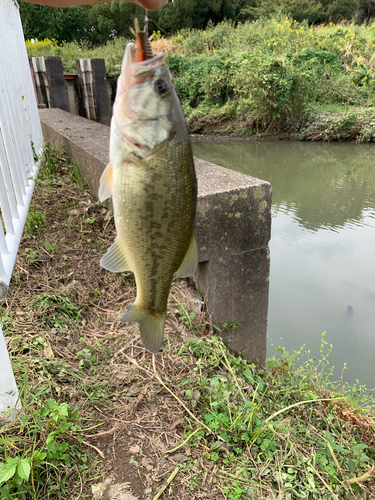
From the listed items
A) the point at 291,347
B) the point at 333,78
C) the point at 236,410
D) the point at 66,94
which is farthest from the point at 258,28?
the point at 236,410

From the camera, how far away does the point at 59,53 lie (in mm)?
12414

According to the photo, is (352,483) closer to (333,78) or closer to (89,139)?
(89,139)

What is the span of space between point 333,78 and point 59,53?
1016 cm

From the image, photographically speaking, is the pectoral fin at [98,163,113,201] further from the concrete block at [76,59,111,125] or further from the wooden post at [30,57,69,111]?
the wooden post at [30,57,69,111]

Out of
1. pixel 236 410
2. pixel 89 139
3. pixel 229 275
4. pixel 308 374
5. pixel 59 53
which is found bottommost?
pixel 308 374

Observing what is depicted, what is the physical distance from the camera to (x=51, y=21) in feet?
81.5

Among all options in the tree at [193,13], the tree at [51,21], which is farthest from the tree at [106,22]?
the tree at [193,13]

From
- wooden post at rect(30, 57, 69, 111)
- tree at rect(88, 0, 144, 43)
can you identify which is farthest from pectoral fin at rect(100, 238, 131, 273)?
tree at rect(88, 0, 144, 43)

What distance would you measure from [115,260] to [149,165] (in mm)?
332

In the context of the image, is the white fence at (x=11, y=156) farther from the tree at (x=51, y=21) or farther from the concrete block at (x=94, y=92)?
the tree at (x=51, y=21)

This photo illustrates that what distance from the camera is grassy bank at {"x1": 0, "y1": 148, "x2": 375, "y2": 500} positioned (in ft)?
5.34

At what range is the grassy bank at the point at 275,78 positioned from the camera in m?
11.4

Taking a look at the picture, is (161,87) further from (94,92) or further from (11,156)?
(94,92)

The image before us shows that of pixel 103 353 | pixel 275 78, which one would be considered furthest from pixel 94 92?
pixel 103 353
